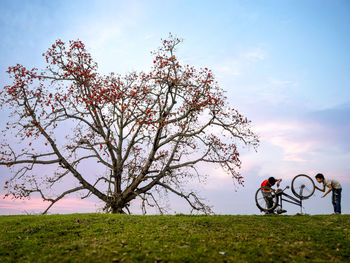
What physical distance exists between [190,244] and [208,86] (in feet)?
42.7

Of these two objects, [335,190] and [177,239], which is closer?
[177,239]

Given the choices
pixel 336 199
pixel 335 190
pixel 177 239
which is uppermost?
pixel 335 190

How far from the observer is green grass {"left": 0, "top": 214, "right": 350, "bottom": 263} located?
8.96m

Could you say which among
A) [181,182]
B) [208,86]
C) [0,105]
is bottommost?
[181,182]

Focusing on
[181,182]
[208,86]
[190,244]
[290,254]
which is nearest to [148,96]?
[208,86]

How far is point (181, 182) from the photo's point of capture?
70.0 ft

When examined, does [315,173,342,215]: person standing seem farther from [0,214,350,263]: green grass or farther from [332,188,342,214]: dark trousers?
[0,214,350,263]: green grass

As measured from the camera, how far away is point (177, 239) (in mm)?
10430

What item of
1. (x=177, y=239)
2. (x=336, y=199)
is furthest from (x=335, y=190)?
(x=177, y=239)

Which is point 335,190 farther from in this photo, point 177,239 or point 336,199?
point 177,239

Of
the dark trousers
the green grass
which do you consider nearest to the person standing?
the dark trousers

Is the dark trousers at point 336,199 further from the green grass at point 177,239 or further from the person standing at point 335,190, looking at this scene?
the green grass at point 177,239

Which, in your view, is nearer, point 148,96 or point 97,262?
point 97,262

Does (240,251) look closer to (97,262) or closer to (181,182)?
(97,262)
